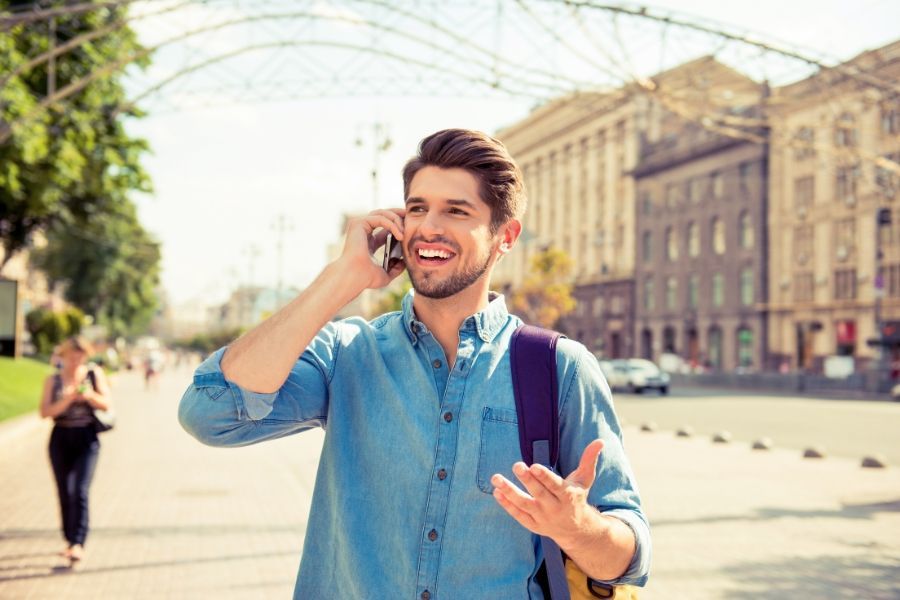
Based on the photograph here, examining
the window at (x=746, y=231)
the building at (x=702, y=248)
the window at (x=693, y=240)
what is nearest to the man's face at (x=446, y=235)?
the building at (x=702, y=248)

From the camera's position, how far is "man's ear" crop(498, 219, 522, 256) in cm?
234

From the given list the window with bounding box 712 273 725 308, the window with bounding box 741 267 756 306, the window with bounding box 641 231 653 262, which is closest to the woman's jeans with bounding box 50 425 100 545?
the window with bounding box 741 267 756 306

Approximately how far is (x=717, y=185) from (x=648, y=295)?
32.8ft

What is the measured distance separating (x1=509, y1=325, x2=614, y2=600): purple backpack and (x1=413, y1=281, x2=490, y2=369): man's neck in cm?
15

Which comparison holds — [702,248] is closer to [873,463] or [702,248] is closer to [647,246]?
[647,246]

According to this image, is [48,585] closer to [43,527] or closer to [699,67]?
[43,527]

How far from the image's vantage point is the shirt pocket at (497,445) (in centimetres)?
208

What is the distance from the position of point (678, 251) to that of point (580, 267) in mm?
12392

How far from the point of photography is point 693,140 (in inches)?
2375

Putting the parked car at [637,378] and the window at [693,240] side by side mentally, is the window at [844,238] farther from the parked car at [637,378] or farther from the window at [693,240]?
the parked car at [637,378]

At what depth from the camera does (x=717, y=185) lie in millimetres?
58062

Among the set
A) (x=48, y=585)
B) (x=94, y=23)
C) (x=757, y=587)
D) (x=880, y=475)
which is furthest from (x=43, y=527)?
(x=94, y=23)

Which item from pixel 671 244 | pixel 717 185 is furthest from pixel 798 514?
pixel 671 244

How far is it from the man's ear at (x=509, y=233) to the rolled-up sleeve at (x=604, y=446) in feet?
1.03
